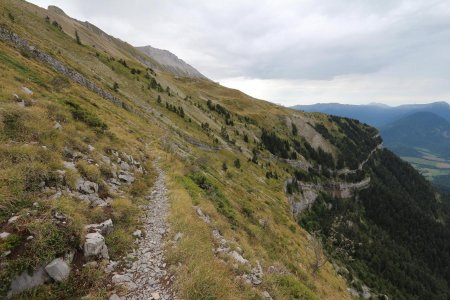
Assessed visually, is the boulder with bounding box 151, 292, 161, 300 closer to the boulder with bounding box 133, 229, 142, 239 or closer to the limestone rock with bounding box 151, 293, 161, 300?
the limestone rock with bounding box 151, 293, 161, 300

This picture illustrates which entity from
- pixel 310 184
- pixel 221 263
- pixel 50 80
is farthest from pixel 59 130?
pixel 310 184

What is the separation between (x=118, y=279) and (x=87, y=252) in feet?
5.39

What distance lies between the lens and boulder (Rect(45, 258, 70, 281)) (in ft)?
29.3

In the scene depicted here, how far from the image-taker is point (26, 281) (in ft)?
27.8

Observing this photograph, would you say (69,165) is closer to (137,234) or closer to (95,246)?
(137,234)

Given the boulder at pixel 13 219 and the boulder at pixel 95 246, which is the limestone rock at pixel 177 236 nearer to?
the boulder at pixel 95 246

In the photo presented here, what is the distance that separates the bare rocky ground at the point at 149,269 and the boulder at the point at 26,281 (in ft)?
7.41

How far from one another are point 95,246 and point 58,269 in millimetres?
1580

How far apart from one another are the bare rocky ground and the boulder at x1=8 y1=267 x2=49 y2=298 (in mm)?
2260

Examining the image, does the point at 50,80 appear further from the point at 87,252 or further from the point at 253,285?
the point at 253,285

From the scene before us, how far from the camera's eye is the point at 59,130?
1811cm

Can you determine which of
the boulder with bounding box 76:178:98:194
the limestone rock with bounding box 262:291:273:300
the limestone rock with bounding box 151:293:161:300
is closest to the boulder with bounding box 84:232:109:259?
the limestone rock with bounding box 151:293:161:300

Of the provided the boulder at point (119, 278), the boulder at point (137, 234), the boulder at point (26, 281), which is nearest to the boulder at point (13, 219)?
the boulder at point (26, 281)

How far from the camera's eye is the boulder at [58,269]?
29.3 ft
